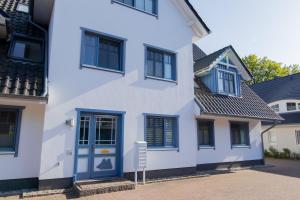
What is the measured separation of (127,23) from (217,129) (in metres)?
7.58

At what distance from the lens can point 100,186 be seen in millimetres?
7945

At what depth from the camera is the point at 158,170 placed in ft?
34.3

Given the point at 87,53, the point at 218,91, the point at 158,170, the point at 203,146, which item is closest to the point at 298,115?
the point at 218,91

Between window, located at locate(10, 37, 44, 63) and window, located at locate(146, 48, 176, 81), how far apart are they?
472cm

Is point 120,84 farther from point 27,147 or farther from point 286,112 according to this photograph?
point 286,112

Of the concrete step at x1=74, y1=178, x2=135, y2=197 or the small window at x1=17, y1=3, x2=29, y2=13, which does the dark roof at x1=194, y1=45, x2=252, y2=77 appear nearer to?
the concrete step at x1=74, y1=178, x2=135, y2=197

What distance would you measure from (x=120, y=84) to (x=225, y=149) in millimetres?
7490

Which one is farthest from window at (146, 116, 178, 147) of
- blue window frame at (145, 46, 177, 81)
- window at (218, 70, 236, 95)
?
window at (218, 70, 236, 95)

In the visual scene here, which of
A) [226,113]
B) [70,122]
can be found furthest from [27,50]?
[226,113]

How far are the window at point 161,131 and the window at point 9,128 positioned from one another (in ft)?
16.6

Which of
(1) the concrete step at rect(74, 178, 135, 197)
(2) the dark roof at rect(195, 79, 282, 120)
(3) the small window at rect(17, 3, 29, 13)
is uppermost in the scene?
(3) the small window at rect(17, 3, 29, 13)

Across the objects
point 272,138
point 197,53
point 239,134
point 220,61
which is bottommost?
point 272,138

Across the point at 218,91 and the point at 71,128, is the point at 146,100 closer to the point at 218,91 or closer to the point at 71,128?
the point at 71,128

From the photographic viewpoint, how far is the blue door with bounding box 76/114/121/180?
8859 millimetres
